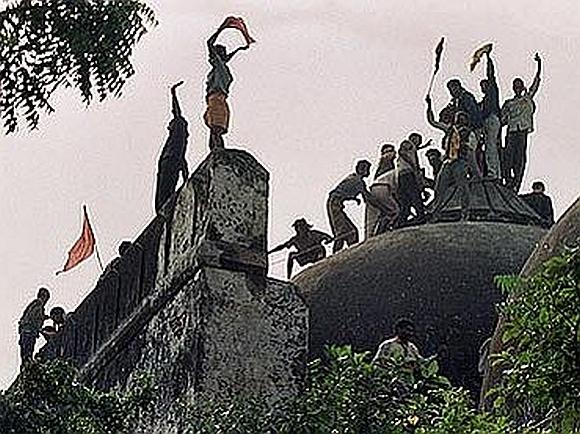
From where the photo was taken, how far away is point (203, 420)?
40.8ft

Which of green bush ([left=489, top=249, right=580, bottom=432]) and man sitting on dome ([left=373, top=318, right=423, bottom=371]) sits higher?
man sitting on dome ([left=373, top=318, right=423, bottom=371])

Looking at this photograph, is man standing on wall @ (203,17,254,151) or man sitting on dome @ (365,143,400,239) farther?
man sitting on dome @ (365,143,400,239)

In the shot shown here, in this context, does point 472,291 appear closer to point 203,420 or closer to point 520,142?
point 520,142

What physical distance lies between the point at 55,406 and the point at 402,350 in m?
3.75

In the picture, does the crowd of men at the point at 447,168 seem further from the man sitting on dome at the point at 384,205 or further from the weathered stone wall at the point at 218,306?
the weathered stone wall at the point at 218,306

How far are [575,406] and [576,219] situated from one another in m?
6.12

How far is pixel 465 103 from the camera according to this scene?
61.9 feet

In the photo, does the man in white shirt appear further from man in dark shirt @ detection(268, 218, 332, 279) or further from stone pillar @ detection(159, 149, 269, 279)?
stone pillar @ detection(159, 149, 269, 279)

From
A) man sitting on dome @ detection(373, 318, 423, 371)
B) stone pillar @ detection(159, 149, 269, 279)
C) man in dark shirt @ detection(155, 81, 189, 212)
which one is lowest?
man sitting on dome @ detection(373, 318, 423, 371)

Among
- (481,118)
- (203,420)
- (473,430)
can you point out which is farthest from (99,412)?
(481,118)

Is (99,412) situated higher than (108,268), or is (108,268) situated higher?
(108,268)

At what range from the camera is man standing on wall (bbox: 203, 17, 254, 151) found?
15.0 metres

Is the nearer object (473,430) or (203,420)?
(473,430)

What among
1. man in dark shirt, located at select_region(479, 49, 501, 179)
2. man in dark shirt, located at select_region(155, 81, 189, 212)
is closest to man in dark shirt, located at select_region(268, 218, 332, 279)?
man in dark shirt, located at select_region(479, 49, 501, 179)
